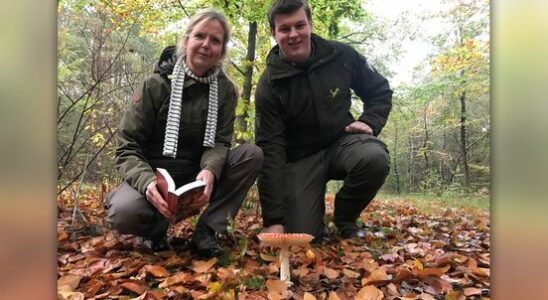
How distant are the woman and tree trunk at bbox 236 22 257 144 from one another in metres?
0.34

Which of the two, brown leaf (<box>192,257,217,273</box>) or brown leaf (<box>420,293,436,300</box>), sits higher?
brown leaf (<box>420,293,436,300</box>)

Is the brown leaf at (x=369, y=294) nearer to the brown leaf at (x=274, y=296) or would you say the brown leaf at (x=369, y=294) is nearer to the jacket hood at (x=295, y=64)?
the brown leaf at (x=274, y=296)

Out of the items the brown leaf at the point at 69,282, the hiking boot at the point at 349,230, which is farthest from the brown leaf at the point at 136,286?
the hiking boot at the point at 349,230

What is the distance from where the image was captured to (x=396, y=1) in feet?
7.94

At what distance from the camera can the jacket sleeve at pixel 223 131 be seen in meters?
1.84

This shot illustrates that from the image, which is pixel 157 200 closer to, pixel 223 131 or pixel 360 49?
pixel 223 131

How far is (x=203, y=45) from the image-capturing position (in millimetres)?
1821

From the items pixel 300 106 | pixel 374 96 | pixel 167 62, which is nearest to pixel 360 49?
pixel 374 96

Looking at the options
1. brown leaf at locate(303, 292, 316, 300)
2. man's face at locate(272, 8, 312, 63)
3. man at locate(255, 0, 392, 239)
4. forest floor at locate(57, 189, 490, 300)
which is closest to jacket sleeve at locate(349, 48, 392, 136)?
man at locate(255, 0, 392, 239)

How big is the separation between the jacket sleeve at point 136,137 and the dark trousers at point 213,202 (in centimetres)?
8

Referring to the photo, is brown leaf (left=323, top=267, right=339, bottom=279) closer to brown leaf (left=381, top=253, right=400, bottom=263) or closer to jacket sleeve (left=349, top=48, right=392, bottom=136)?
brown leaf (left=381, top=253, right=400, bottom=263)

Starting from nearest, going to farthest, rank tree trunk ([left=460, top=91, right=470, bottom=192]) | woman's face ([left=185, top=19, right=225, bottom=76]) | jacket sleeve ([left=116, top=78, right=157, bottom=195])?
jacket sleeve ([left=116, top=78, right=157, bottom=195]) → woman's face ([left=185, top=19, right=225, bottom=76]) → tree trunk ([left=460, top=91, right=470, bottom=192])

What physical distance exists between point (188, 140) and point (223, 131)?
0.17 m

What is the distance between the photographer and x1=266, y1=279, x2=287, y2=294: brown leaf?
1244 millimetres
